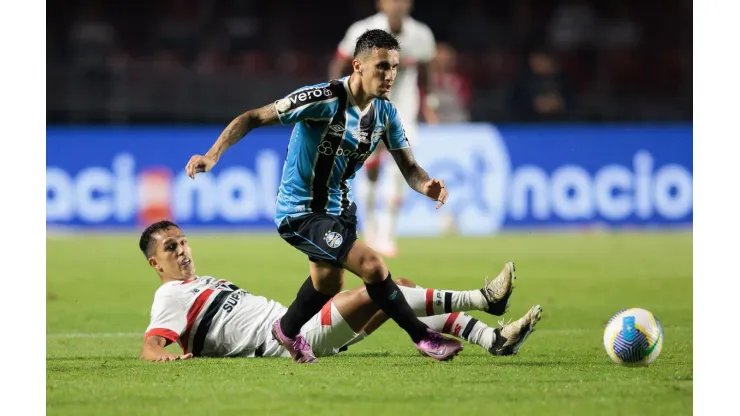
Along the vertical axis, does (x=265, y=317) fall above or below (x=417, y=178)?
below

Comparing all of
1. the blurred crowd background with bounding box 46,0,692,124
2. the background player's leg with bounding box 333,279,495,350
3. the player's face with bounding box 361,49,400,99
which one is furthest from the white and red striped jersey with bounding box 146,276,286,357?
the blurred crowd background with bounding box 46,0,692,124

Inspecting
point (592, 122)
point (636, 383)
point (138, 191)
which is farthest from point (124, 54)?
point (636, 383)

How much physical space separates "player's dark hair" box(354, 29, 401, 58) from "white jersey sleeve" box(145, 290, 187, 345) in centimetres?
149

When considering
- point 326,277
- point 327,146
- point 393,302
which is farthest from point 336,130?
point 393,302

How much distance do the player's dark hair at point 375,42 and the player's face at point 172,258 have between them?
1.37 m

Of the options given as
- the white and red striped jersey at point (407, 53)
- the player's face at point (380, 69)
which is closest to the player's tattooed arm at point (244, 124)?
the player's face at point (380, 69)

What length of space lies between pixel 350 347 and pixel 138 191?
8.27 m

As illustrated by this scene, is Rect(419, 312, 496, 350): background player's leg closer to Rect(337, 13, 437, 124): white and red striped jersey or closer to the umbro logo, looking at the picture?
the umbro logo

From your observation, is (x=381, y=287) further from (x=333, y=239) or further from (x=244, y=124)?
(x=244, y=124)

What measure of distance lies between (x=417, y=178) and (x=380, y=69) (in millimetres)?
585

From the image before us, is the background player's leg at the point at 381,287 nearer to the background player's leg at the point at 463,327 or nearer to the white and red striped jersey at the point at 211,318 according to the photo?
the background player's leg at the point at 463,327

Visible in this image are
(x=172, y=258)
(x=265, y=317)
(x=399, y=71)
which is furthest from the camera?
(x=399, y=71)

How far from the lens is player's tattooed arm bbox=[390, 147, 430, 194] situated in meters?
5.36

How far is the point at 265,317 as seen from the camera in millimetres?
5578
